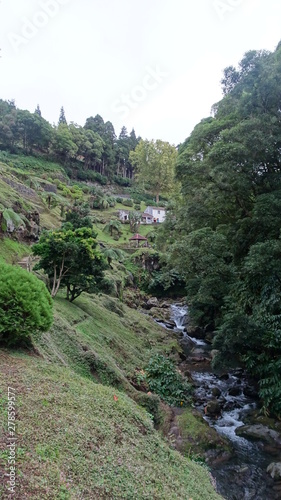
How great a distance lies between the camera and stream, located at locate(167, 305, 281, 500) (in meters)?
7.94

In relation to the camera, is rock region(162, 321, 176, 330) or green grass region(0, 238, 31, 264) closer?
green grass region(0, 238, 31, 264)

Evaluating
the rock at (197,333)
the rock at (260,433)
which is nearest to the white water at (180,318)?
the rock at (197,333)

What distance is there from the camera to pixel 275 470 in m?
8.50

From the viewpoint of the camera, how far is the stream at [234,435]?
794 cm

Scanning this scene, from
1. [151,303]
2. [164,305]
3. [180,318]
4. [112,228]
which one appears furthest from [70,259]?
[112,228]

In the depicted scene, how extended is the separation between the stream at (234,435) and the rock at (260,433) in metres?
0.21

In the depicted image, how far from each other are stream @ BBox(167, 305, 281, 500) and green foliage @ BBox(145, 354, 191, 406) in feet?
2.45

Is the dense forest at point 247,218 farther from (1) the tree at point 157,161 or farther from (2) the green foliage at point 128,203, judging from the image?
(2) the green foliage at point 128,203

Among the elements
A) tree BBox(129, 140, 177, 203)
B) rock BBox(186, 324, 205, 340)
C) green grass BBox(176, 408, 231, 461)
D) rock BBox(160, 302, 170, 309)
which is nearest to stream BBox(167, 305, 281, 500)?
green grass BBox(176, 408, 231, 461)

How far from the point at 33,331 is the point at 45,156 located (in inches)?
2611

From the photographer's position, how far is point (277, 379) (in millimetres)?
11156

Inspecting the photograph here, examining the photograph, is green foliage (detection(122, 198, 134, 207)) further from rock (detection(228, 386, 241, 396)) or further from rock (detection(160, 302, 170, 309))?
rock (detection(228, 386, 241, 396))

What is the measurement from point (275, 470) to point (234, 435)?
2192 millimetres

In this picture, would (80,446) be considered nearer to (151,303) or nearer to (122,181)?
(151,303)
